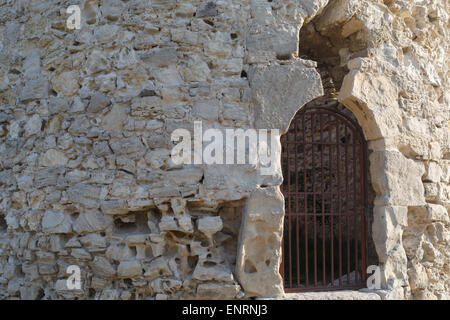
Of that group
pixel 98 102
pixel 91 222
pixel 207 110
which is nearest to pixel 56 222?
pixel 91 222

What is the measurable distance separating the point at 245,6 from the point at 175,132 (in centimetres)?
121

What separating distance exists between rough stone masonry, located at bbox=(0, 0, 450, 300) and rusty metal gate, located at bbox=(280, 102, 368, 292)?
292mm

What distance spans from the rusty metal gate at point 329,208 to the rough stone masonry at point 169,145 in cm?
29

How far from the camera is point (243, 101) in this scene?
154 inches

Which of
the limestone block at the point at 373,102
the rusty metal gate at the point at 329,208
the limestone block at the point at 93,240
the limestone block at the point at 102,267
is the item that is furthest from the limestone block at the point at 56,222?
→ the limestone block at the point at 373,102

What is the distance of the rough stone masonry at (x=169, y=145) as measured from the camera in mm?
3811

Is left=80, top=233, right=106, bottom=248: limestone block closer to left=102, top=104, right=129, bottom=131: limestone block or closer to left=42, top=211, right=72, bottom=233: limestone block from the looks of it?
left=42, top=211, right=72, bottom=233: limestone block

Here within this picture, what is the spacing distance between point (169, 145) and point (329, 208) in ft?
13.4

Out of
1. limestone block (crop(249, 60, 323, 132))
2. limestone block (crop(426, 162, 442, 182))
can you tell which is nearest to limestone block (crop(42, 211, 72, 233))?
limestone block (crop(249, 60, 323, 132))

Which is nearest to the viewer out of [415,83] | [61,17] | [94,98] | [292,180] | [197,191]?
[197,191]

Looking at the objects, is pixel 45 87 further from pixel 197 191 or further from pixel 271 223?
pixel 271 223

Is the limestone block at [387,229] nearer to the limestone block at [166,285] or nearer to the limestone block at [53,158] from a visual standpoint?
the limestone block at [166,285]

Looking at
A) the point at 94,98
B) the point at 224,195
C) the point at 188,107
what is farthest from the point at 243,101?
the point at 94,98

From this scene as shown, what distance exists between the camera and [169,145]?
384 cm
